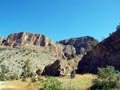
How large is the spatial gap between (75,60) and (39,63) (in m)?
29.0

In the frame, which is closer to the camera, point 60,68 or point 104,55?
point 104,55

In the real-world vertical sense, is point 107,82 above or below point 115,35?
below

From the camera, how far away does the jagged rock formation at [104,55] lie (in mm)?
74938

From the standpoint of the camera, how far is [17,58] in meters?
125

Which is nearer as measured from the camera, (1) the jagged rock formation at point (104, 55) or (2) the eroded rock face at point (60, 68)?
(1) the jagged rock formation at point (104, 55)

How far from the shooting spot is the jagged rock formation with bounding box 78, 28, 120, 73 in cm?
7494

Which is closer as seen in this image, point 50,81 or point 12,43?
point 50,81

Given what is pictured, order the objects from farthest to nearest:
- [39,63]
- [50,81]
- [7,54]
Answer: [7,54] → [39,63] → [50,81]

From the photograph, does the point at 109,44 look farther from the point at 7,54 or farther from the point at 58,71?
the point at 7,54

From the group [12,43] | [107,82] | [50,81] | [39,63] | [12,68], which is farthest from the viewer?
[12,43]

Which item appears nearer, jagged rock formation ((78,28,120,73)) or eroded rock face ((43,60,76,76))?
jagged rock formation ((78,28,120,73))

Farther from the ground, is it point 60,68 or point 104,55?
point 104,55

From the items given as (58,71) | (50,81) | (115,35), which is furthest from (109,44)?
(50,81)

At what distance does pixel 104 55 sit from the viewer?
7925cm
